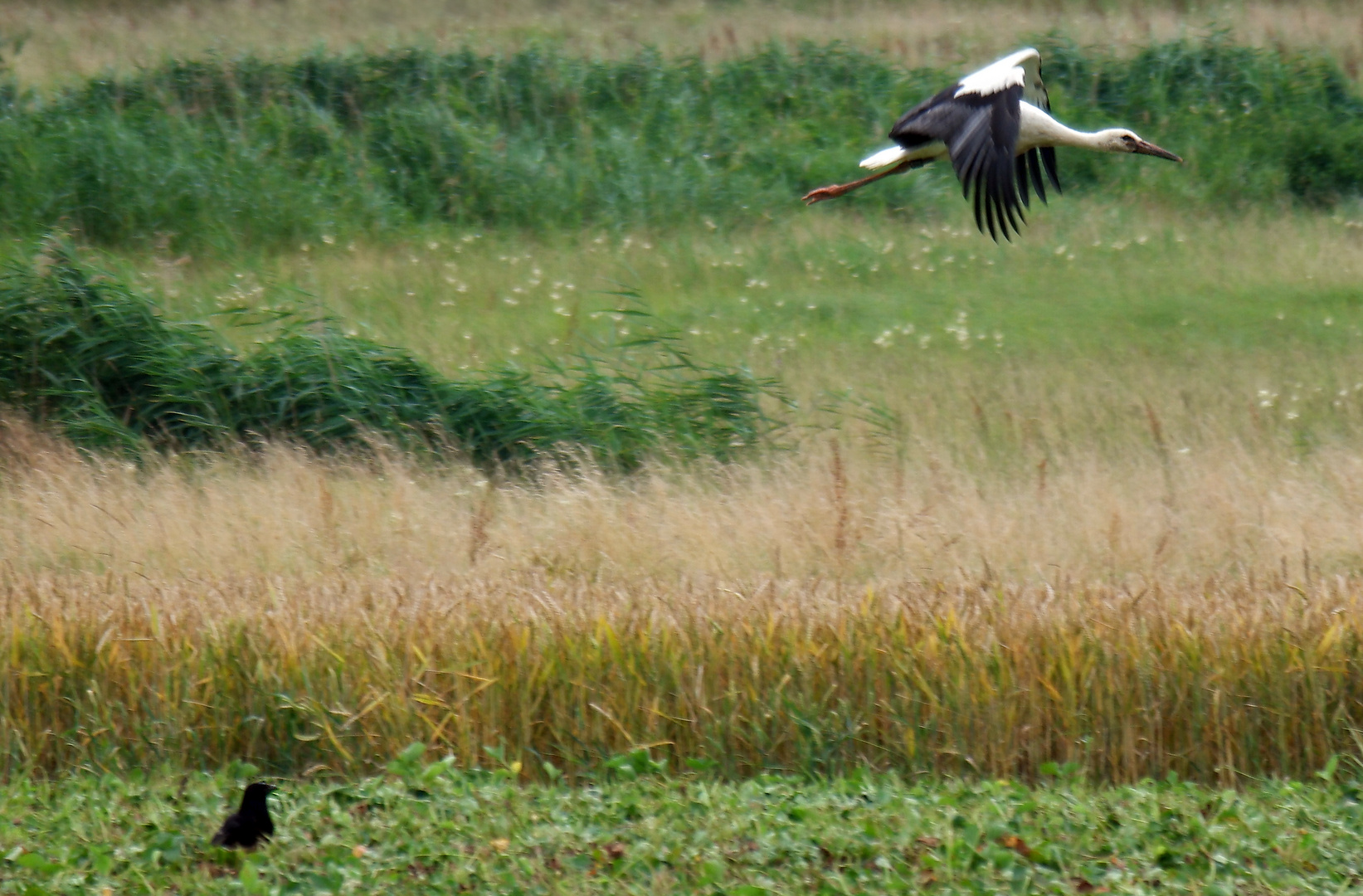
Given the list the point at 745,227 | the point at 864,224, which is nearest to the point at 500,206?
the point at 745,227

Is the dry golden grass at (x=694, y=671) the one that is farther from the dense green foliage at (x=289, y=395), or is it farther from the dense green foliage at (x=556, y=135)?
the dense green foliage at (x=556, y=135)

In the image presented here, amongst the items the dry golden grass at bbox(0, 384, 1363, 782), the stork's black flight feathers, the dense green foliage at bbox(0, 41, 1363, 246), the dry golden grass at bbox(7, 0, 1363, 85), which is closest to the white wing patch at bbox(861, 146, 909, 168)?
the stork's black flight feathers

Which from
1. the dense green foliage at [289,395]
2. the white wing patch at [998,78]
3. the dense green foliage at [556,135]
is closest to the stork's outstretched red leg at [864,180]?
the white wing patch at [998,78]

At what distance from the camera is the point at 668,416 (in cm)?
1038

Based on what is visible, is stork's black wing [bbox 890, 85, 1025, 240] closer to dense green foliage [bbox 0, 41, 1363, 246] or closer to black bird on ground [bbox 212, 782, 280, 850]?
black bird on ground [bbox 212, 782, 280, 850]

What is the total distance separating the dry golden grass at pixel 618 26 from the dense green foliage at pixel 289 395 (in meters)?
10.3

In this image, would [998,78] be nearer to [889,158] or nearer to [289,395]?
[889,158]

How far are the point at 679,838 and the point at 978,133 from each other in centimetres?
321

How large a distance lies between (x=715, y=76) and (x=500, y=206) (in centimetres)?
439

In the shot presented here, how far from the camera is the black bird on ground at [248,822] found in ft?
14.9

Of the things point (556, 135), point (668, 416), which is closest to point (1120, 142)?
point (668, 416)

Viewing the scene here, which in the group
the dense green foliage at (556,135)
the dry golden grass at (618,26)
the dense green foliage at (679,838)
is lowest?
the dense green foliage at (679,838)

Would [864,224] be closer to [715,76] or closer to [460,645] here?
[715,76]

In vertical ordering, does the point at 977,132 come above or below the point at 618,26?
below
